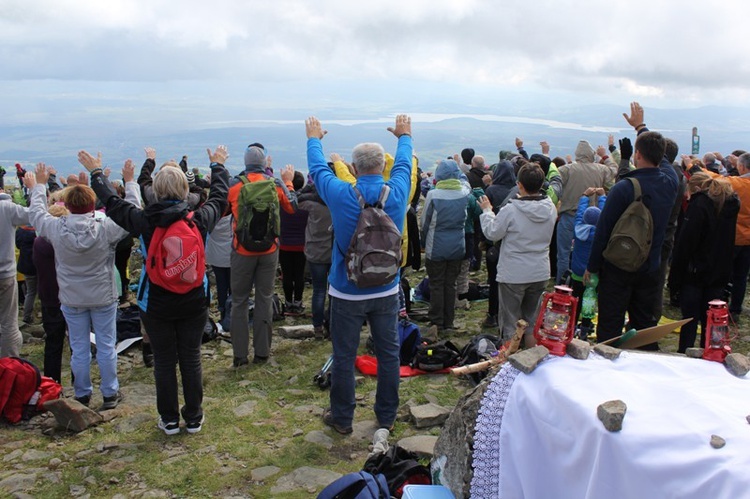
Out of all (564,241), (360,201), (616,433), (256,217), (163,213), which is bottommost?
(564,241)

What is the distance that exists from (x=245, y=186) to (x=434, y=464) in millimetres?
4023

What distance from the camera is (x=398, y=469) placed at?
13.3 ft

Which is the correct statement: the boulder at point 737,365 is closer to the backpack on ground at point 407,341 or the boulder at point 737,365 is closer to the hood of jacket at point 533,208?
the hood of jacket at point 533,208

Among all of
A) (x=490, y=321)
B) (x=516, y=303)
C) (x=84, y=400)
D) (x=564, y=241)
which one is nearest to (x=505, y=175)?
(x=564, y=241)

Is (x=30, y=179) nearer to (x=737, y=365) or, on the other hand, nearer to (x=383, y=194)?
(x=383, y=194)

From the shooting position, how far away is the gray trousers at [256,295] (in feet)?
22.1

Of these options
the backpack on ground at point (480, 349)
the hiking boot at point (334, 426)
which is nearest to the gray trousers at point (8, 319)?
the hiking boot at point (334, 426)

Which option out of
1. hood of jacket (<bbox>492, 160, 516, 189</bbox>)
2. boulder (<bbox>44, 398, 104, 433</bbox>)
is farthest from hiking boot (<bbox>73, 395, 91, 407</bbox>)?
hood of jacket (<bbox>492, 160, 516, 189</bbox>)

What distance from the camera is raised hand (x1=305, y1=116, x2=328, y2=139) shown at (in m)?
5.08

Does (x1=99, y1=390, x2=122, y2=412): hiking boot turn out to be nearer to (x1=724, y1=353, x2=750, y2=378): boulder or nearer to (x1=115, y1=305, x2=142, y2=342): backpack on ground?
(x1=115, y1=305, x2=142, y2=342): backpack on ground

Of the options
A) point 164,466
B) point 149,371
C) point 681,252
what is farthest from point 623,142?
point 149,371

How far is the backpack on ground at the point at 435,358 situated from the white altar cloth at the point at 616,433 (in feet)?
11.4

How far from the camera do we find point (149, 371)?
23.5 feet

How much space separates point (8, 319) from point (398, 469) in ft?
16.8
